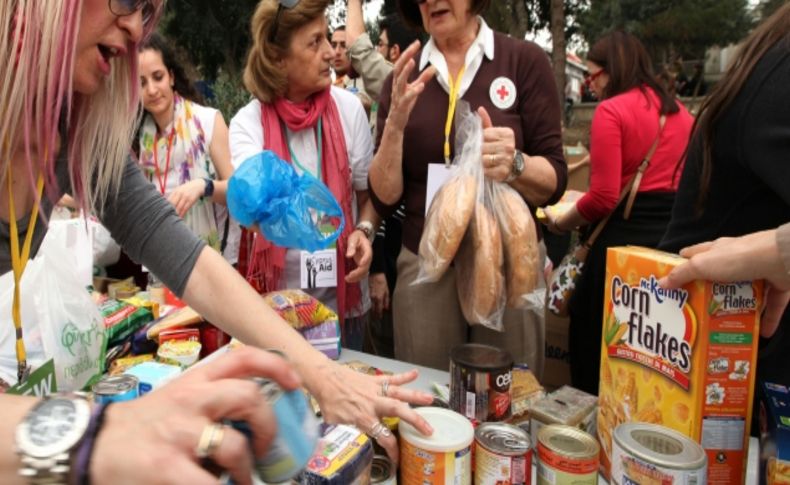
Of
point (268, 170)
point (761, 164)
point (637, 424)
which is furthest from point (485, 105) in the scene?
point (637, 424)

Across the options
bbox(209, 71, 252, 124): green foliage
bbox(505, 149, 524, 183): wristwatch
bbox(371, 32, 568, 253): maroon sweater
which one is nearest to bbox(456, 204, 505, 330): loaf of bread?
bbox(505, 149, 524, 183): wristwatch

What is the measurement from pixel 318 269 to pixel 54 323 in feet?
2.72

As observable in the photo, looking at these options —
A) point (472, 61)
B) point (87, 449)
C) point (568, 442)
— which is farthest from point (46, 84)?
point (472, 61)

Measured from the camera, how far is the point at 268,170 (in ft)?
5.44

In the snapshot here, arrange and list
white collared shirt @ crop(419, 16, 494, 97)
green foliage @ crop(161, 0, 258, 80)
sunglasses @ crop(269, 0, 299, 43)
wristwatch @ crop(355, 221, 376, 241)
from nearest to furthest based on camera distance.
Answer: white collared shirt @ crop(419, 16, 494, 97) < sunglasses @ crop(269, 0, 299, 43) < wristwatch @ crop(355, 221, 376, 241) < green foliage @ crop(161, 0, 258, 80)

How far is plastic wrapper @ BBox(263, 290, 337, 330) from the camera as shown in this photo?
62.9 inches

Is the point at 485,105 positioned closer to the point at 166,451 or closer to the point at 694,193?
the point at 694,193

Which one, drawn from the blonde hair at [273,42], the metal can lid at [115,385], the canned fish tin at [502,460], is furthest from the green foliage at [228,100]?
the canned fish tin at [502,460]

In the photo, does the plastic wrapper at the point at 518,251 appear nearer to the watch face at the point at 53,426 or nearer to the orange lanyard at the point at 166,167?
the watch face at the point at 53,426

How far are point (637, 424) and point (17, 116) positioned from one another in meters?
1.11

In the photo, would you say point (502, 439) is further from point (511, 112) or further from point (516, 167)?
point (511, 112)

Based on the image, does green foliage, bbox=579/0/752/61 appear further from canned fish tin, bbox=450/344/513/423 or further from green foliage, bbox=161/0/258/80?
canned fish tin, bbox=450/344/513/423

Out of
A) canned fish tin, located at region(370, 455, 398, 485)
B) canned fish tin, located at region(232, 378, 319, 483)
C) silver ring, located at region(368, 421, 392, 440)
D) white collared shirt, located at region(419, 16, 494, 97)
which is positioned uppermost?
white collared shirt, located at region(419, 16, 494, 97)

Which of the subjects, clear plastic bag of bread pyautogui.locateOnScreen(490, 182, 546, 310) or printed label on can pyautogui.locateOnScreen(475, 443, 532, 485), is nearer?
printed label on can pyautogui.locateOnScreen(475, 443, 532, 485)
